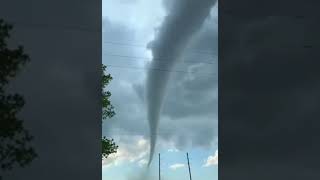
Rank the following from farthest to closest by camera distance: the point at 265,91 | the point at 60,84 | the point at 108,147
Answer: the point at 108,147, the point at 265,91, the point at 60,84

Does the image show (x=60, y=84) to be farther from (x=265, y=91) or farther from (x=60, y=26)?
(x=265, y=91)

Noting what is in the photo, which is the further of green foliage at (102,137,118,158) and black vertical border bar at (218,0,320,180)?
green foliage at (102,137,118,158)

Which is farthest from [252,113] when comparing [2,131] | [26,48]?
[2,131]

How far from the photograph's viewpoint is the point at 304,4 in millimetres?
18750

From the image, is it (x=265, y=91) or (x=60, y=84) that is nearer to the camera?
(x=60, y=84)

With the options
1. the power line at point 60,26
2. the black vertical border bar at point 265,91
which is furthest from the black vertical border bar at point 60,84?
the black vertical border bar at point 265,91

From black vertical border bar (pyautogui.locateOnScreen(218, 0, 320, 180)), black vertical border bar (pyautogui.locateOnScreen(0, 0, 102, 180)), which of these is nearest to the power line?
black vertical border bar (pyautogui.locateOnScreen(0, 0, 102, 180))

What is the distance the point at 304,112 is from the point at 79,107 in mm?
7114

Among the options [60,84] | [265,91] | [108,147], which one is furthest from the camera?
[108,147]

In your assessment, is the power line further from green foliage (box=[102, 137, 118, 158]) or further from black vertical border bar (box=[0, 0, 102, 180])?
green foliage (box=[102, 137, 118, 158])

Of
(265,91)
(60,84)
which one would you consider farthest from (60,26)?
(265,91)

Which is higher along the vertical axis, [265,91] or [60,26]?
[60,26]

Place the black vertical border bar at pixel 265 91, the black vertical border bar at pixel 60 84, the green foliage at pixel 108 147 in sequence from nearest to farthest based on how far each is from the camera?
the black vertical border bar at pixel 60 84
the black vertical border bar at pixel 265 91
the green foliage at pixel 108 147

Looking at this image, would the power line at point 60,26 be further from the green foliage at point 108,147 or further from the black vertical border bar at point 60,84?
the green foliage at point 108,147
